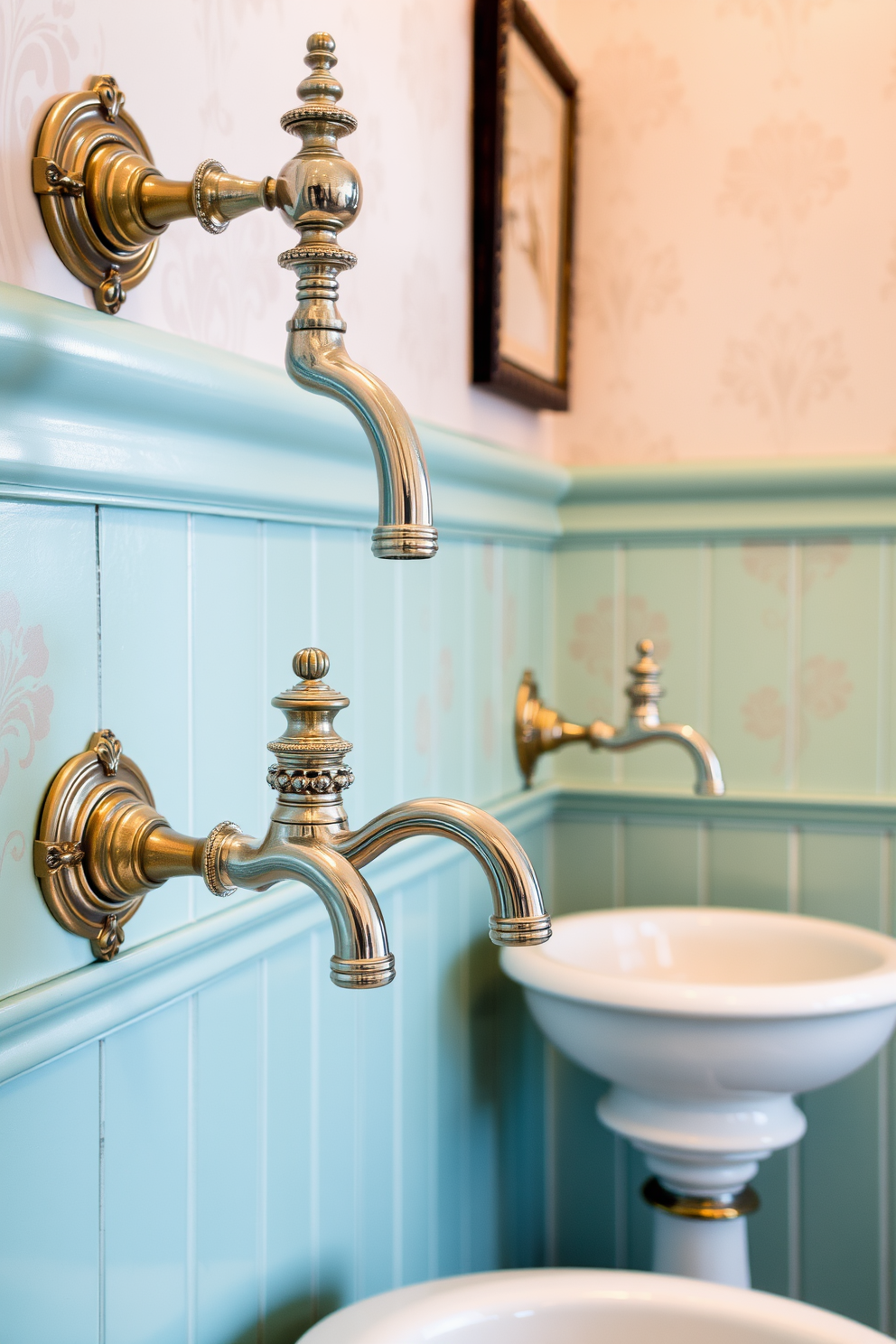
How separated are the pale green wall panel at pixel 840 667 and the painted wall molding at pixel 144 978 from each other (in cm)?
64

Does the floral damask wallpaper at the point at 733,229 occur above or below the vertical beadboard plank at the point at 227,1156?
above

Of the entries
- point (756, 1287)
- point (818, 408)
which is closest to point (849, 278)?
point (818, 408)

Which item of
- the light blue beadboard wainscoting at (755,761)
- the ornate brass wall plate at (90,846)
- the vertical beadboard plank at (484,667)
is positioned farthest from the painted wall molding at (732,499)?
the ornate brass wall plate at (90,846)

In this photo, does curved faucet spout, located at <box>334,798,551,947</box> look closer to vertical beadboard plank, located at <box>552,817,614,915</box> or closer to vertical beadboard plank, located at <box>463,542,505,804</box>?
vertical beadboard plank, located at <box>463,542,505,804</box>

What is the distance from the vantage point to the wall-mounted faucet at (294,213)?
1.65 feet

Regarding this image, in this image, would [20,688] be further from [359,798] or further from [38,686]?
[359,798]

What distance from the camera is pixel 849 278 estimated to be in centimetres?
134

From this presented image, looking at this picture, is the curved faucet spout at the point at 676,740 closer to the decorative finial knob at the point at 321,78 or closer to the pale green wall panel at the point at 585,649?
the pale green wall panel at the point at 585,649

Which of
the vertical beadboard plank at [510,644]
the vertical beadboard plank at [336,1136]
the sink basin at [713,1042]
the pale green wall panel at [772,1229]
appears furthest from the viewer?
the pale green wall panel at [772,1229]

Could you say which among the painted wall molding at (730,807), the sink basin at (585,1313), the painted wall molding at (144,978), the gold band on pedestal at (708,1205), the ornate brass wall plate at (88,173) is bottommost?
the gold band on pedestal at (708,1205)

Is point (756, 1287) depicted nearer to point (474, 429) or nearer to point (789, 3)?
point (474, 429)

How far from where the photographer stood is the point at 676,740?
3.91ft

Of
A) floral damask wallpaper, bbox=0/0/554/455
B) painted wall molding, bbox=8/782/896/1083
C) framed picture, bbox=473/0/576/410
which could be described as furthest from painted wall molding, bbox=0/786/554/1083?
framed picture, bbox=473/0/576/410

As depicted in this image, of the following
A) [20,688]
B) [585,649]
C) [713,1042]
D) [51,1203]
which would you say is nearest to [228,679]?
[20,688]
